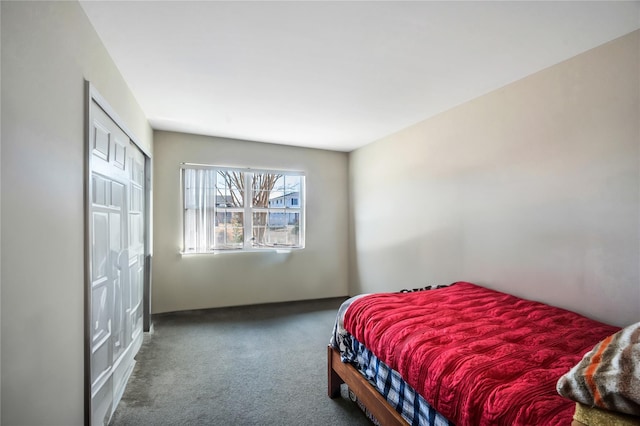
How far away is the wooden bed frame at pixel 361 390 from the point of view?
1.55 metres

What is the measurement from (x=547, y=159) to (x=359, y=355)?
1992 millimetres

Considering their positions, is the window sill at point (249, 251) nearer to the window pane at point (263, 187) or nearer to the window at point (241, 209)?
the window at point (241, 209)

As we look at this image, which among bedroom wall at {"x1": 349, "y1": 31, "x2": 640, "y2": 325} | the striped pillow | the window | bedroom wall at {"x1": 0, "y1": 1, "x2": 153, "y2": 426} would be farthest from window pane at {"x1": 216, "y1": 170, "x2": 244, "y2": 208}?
the striped pillow

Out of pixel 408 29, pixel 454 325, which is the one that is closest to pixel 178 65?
pixel 408 29

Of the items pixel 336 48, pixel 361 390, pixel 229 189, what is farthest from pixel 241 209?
pixel 361 390

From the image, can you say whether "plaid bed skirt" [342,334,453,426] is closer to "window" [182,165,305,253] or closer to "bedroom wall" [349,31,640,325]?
"bedroom wall" [349,31,640,325]

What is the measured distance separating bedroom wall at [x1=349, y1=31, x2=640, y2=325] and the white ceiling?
0.22 meters

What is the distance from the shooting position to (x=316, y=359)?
2.74 m

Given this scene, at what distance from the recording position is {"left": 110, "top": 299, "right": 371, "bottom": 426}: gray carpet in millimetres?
1961

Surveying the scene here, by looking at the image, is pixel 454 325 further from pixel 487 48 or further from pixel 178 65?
pixel 178 65

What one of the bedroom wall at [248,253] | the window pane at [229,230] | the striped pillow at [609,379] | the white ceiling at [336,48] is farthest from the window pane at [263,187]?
the striped pillow at [609,379]

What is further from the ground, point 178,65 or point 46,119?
point 178,65

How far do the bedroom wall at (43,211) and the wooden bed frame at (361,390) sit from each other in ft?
4.88

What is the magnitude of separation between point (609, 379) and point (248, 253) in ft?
12.8
